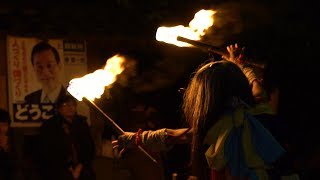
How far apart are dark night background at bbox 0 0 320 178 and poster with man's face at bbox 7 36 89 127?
195mm

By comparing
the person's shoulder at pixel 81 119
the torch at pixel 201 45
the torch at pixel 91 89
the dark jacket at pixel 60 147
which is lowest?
the dark jacket at pixel 60 147

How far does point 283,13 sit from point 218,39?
5.51ft

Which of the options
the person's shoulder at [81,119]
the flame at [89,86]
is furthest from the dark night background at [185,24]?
the flame at [89,86]

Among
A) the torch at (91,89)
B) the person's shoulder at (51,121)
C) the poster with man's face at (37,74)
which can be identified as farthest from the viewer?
the poster with man's face at (37,74)

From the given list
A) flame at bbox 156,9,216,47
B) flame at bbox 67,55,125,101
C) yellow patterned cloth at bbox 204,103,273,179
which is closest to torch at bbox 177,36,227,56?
flame at bbox 156,9,216,47

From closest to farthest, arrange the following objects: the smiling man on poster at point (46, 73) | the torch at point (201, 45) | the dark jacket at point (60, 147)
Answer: the torch at point (201, 45) < the dark jacket at point (60, 147) < the smiling man on poster at point (46, 73)

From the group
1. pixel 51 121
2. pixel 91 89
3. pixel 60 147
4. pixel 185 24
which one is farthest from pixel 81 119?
pixel 91 89

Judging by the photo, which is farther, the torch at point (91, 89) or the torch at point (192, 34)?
the torch at point (192, 34)

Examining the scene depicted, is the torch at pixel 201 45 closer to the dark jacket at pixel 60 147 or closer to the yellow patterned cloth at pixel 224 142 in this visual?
the yellow patterned cloth at pixel 224 142

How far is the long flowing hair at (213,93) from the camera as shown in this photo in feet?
10.9

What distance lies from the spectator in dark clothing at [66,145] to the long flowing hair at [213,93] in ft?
14.8

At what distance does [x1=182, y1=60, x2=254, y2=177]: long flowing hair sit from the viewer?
3336 mm

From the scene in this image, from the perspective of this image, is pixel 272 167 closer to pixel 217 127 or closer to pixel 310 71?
pixel 217 127

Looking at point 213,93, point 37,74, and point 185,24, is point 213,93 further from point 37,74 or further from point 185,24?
point 185,24
